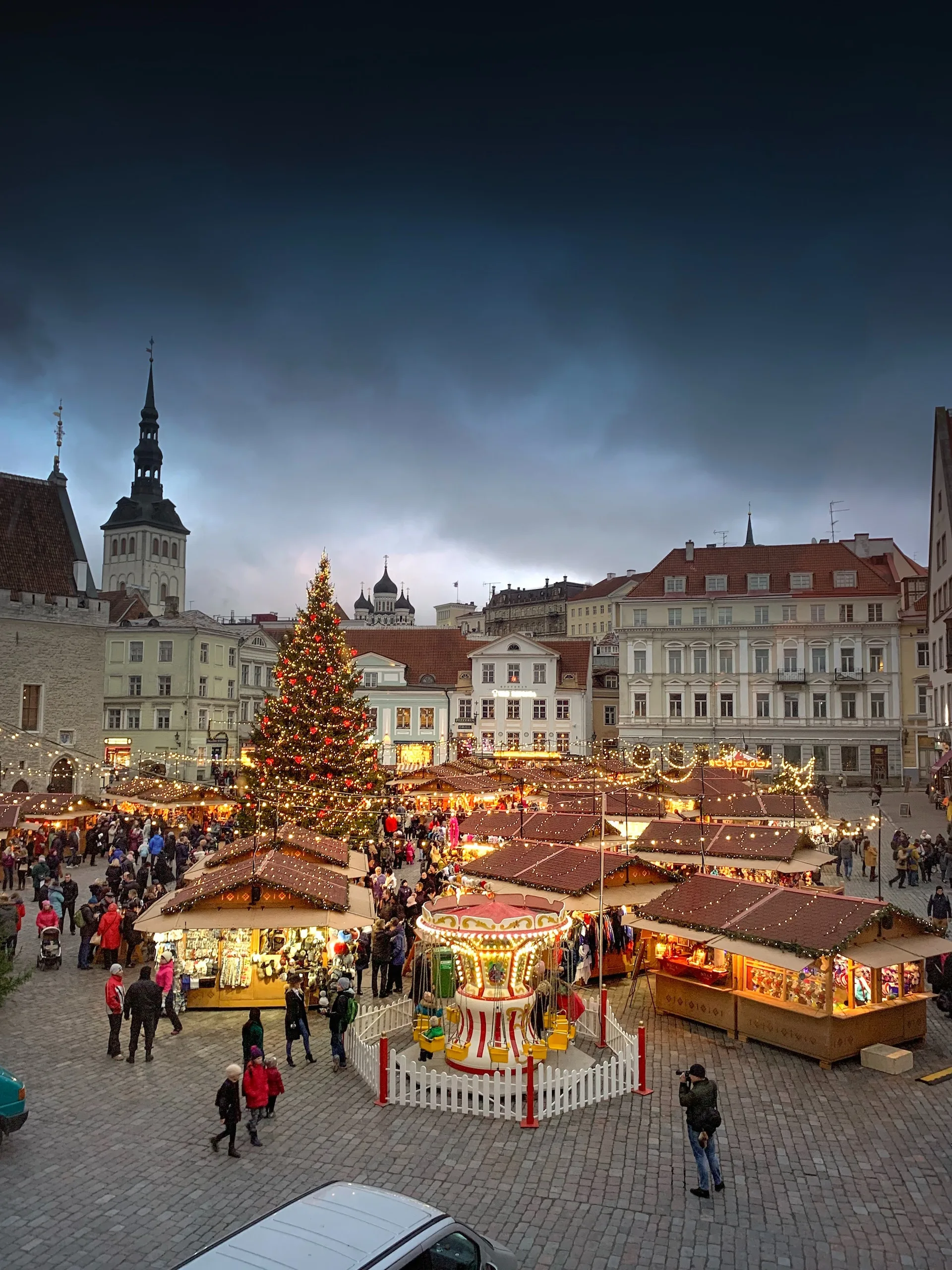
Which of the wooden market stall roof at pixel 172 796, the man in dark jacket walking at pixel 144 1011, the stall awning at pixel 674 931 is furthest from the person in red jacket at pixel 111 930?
the wooden market stall roof at pixel 172 796

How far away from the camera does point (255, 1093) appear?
10570 mm

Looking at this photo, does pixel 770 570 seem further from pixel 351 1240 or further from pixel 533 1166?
pixel 351 1240

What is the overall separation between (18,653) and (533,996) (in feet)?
126

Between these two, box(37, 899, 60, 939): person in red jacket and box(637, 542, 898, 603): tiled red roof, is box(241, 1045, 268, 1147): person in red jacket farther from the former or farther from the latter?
box(637, 542, 898, 603): tiled red roof

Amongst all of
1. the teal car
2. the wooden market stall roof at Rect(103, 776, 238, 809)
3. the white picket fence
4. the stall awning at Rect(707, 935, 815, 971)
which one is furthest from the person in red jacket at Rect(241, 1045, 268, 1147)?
the wooden market stall roof at Rect(103, 776, 238, 809)

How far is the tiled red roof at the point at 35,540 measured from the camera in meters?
45.8

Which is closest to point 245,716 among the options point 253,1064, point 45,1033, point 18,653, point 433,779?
point 18,653

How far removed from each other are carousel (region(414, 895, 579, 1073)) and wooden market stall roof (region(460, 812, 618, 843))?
29.5ft

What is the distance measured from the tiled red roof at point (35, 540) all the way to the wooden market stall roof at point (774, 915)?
39.0 meters

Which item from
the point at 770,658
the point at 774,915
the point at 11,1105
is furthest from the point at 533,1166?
the point at 770,658

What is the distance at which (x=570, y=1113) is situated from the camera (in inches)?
452

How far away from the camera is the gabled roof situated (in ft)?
150

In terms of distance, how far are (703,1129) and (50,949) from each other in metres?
13.4

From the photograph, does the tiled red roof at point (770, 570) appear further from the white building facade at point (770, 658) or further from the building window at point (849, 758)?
the building window at point (849, 758)
